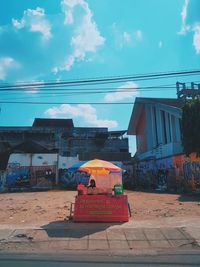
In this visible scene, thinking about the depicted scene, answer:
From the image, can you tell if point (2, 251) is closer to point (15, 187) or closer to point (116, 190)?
point (116, 190)

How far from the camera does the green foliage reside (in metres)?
22.9

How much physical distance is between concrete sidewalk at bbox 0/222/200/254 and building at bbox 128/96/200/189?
15.6 m

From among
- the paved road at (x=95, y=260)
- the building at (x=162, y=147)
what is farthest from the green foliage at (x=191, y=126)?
the paved road at (x=95, y=260)

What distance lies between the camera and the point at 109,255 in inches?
308

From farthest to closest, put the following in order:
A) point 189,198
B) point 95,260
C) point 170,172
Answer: point 170,172 → point 189,198 → point 95,260

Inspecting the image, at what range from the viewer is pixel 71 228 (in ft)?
35.2

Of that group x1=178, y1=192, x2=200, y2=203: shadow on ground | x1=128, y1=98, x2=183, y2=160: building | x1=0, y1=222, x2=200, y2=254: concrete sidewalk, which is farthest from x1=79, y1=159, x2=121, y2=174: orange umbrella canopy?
x1=128, y1=98, x2=183, y2=160: building

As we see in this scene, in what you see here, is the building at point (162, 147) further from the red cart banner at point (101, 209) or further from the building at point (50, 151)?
the red cart banner at point (101, 209)

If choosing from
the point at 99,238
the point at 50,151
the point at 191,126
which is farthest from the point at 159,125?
the point at 99,238

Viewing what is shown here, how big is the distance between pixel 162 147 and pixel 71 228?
73.0ft

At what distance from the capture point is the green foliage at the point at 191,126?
22.9 meters

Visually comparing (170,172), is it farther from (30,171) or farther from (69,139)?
(69,139)

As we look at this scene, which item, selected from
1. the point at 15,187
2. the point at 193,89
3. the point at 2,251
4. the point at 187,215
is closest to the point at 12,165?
the point at 15,187

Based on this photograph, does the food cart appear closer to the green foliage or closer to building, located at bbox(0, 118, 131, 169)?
the green foliage
